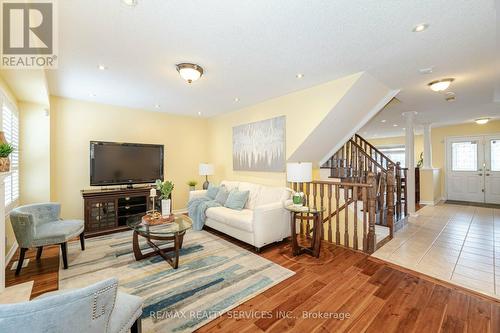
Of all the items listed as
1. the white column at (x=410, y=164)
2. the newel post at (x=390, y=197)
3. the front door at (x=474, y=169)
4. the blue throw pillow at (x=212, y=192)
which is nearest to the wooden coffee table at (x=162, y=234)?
the blue throw pillow at (x=212, y=192)

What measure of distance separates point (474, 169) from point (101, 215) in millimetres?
10530

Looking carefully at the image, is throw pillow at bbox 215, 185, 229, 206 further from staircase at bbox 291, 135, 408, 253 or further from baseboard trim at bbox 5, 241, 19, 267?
baseboard trim at bbox 5, 241, 19, 267

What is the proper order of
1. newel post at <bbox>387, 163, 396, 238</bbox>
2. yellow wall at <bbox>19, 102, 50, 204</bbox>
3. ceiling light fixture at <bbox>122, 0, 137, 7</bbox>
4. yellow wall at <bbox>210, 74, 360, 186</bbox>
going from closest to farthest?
ceiling light fixture at <bbox>122, 0, 137, 7</bbox>
yellow wall at <bbox>210, 74, 360, 186</bbox>
yellow wall at <bbox>19, 102, 50, 204</bbox>
newel post at <bbox>387, 163, 396, 238</bbox>

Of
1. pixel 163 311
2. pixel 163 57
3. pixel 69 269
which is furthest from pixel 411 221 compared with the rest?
pixel 69 269

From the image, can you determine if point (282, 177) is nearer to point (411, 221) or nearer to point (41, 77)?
point (411, 221)

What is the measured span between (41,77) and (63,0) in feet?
5.08

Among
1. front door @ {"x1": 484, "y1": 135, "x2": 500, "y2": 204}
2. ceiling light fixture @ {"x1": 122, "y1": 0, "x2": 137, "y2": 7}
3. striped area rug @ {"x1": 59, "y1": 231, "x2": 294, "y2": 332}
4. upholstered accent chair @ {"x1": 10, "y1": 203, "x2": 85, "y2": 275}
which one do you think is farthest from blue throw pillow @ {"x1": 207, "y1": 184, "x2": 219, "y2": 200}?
front door @ {"x1": 484, "y1": 135, "x2": 500, "y2": 204}

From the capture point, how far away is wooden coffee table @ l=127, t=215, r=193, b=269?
2676 millimetres

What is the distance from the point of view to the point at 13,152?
9.99ft

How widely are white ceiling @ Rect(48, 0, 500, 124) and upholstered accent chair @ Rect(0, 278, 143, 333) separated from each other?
6.68 feet

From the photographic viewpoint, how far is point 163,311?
6.27 ft

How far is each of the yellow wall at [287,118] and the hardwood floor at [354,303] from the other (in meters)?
2.10

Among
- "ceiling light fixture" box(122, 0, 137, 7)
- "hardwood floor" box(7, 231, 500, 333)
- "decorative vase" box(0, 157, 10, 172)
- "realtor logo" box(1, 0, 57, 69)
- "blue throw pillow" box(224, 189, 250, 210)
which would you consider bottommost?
"hardwood floor" box(7, 231, 500, 333)

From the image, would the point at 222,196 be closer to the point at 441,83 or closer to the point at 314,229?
the point at 314,229
